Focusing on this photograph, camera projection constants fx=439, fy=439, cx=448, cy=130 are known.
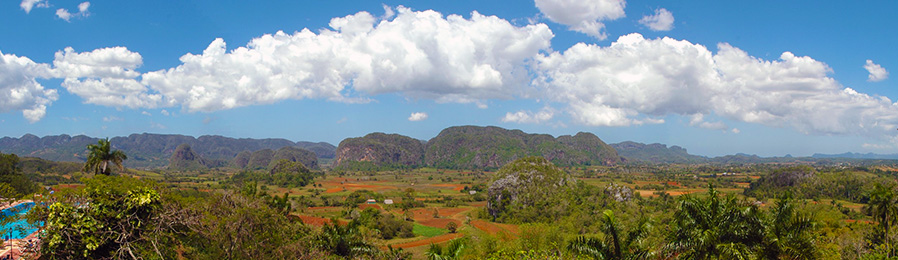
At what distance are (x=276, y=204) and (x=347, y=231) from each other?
4785 mm

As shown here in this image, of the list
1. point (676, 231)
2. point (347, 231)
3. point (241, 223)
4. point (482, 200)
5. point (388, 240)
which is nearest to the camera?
point (241, 223)

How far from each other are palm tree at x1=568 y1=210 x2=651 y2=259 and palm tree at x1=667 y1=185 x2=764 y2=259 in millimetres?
1038

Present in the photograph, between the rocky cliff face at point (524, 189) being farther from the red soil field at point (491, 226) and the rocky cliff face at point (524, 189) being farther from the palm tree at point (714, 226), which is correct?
the palm tree at point (714, 226)

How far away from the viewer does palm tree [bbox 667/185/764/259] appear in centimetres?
1476

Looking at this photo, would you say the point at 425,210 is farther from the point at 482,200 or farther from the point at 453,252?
the point at 453,252

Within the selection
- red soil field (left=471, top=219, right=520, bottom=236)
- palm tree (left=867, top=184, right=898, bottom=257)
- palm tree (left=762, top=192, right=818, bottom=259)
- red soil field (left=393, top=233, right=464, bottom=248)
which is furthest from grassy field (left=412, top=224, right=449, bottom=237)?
palm tree (left=762, top=192, right=818, bottom=259)

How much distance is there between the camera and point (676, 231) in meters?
15.9

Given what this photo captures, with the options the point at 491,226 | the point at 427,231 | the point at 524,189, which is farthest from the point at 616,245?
the point at 524,189

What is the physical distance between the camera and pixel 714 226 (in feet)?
49.3

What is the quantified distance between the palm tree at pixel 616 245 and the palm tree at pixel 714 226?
1038mm

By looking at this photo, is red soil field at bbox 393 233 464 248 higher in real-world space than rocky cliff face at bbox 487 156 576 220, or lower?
lower

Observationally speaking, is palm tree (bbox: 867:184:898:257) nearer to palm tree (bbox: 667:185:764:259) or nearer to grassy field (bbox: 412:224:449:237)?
palm tree (bbox: 667:185:764:259)

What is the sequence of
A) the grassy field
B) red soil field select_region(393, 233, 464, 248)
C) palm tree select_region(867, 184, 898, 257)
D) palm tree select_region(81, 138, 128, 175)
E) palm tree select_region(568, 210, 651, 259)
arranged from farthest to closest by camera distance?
the grassy field → red soil field select_region(393, 233, 464, 248) → palm tree select_region(81, 138, 128, 175) → palm tree select_region(867, 184, 898, 257) → palm tree select_region(568, 210, 651, 259)

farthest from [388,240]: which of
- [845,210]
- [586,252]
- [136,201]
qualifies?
[845,210]
